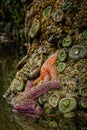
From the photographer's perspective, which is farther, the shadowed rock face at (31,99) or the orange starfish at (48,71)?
the orange starfish at (48,71)

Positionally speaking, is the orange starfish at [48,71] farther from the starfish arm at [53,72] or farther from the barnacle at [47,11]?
the barnacle at [47,11]

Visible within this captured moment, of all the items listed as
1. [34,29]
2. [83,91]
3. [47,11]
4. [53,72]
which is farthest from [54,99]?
[47,11]

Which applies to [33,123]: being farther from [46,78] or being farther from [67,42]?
[67,42]

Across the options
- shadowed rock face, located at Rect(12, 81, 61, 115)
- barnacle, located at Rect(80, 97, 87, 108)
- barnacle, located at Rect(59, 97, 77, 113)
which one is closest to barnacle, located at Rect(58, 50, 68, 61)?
shadowed rock face, located at Rect(12, 81, 61, 115)

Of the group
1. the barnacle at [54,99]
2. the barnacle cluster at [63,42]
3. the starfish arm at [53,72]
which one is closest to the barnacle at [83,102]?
the barnacle cluster at [63,42]

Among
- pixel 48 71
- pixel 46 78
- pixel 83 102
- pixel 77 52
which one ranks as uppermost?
pixel 77 52

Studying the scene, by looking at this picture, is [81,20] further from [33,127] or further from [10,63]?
[10,63]
